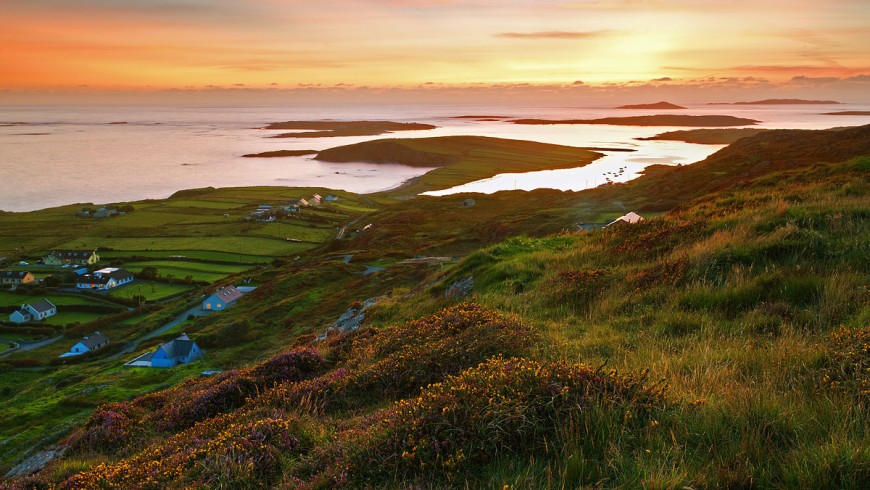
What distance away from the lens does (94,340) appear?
56094 millimetres

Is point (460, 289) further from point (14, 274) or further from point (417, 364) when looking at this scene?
point (14, 274)

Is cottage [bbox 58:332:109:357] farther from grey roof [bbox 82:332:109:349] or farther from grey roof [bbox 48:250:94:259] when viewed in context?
grey roof [bbox 48:250:94:259]

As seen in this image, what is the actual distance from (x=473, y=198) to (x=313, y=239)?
3827 centimetres

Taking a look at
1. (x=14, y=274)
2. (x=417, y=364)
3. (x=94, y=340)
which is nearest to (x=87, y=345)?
(x=94, y=340)

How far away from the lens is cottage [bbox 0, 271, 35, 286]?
78062 mm

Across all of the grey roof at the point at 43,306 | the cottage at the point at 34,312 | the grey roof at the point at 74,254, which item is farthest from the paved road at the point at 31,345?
the grey roof at the point at 74,254

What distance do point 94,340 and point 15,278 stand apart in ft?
117

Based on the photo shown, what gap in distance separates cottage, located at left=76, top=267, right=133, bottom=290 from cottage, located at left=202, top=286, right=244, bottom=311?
22595 mm

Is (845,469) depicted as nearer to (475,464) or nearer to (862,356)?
(862,356)

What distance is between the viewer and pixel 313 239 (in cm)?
10300

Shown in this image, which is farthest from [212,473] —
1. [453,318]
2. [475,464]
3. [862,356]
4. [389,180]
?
[389,180]

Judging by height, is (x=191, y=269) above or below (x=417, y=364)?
below

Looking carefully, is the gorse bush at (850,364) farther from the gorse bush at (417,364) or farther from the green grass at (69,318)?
the green grass at (69,318)

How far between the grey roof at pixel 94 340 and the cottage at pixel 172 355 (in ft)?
41.5
